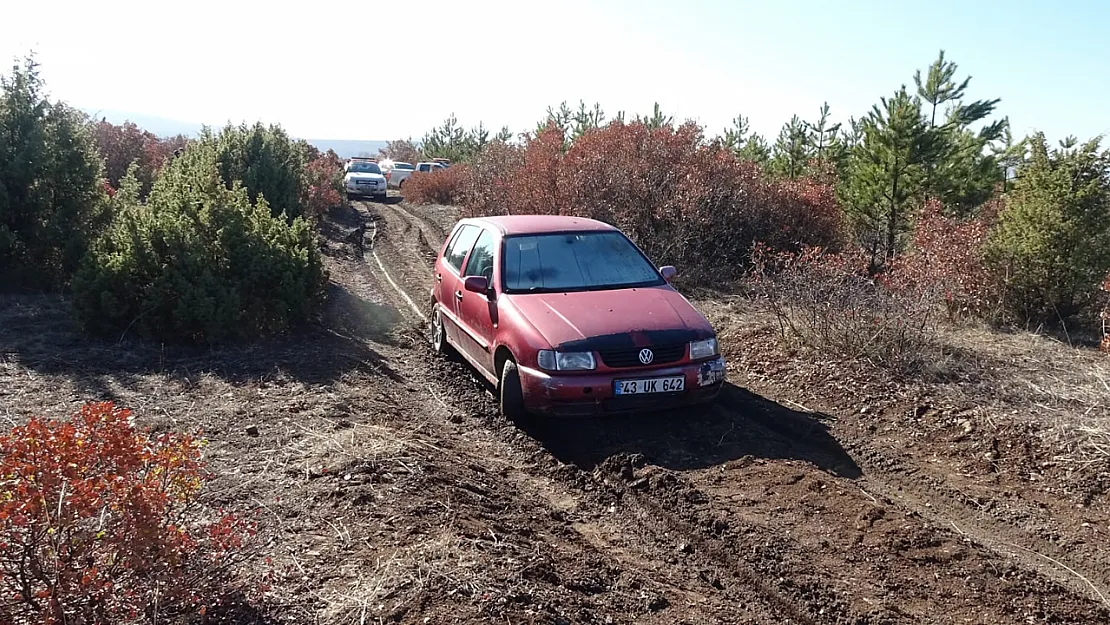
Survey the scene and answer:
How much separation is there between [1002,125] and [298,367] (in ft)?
55.3

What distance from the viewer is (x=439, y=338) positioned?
851cm

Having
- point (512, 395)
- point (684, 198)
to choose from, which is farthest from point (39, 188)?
point (684, 198)

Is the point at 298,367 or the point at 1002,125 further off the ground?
the point at 1002,125

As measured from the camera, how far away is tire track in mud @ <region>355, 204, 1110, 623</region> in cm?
378

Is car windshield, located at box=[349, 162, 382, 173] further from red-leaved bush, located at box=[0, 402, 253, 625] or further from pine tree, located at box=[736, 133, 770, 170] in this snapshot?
red-leaved bush, located at box=[0, 402, 253, 625]

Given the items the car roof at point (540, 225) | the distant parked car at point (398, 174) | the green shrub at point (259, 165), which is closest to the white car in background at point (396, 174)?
the distant parked car at point (398, 174)

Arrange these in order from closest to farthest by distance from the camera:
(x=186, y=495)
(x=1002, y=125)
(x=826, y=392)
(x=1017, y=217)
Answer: (x=186, y=495) → (x=826, y=392) → (x=1017, y=217) → (x=1002, y=125)

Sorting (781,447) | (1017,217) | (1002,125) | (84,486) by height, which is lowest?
(781,447)

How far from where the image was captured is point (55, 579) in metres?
2.83

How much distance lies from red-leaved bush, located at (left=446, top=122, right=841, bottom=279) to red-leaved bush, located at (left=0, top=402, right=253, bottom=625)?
33.3ft

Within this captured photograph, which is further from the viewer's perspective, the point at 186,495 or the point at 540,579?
the point at 540,579

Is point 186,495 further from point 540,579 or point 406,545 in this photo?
point 540,579

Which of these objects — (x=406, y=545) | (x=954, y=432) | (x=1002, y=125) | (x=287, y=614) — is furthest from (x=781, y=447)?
(x=1002, y=125)

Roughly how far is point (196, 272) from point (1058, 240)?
33.3ft
